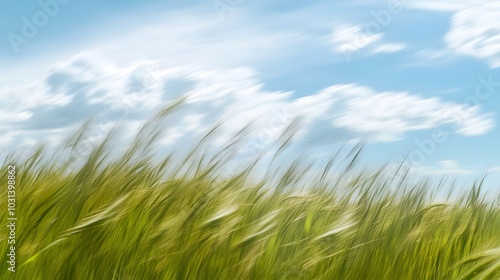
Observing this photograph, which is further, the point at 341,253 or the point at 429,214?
the point at 429,214

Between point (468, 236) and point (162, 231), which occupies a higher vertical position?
point (468, 236)

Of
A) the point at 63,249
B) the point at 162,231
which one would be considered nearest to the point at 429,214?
the point at 162,231

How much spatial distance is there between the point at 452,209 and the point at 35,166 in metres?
2.08

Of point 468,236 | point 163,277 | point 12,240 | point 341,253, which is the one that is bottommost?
point 12,240

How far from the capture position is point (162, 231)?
85.9 inches

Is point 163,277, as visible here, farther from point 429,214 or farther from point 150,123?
point 429,214

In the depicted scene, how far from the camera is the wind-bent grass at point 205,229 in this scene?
7.04 feet

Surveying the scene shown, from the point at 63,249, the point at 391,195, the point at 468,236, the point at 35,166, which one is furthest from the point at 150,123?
the point at 468,236

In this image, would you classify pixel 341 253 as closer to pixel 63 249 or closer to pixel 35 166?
pixel 63 249

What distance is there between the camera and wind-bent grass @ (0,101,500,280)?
2.14m

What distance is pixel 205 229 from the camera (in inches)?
86.8

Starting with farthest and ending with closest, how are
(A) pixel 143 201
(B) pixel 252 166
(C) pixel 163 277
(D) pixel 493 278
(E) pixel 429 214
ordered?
1. (E) pixel 429 214
2. (B) pixel 252 166
3. (A) pixel 143 201
4. (C) pixel 163 277
5. (D) pixel 493 278

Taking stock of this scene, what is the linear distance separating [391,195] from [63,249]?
1.52 meters

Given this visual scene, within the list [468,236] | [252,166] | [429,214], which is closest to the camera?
[252,166]
